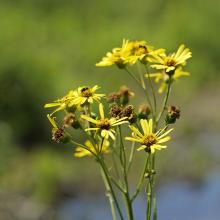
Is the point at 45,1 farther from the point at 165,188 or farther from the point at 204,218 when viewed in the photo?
the point at 204,218

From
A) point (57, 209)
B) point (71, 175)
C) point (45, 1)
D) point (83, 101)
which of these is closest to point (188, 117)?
point (71, 175)

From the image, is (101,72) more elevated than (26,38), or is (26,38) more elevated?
(26,38)

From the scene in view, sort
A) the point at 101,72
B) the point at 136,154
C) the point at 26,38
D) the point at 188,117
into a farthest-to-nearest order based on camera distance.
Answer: the point at 26,38 < the point at 101,72 < the point at 188,117 < the point at 136,154

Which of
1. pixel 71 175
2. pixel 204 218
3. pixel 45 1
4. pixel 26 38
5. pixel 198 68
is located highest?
pixel 45 1

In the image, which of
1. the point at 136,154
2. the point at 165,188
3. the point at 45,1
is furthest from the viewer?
A: the point at 45,1

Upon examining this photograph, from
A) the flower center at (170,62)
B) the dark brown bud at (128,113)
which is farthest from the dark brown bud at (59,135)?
the flower center at (170,62)

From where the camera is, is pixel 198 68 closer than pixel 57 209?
No

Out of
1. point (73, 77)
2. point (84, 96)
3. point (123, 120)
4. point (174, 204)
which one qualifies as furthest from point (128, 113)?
point (73, 77)
